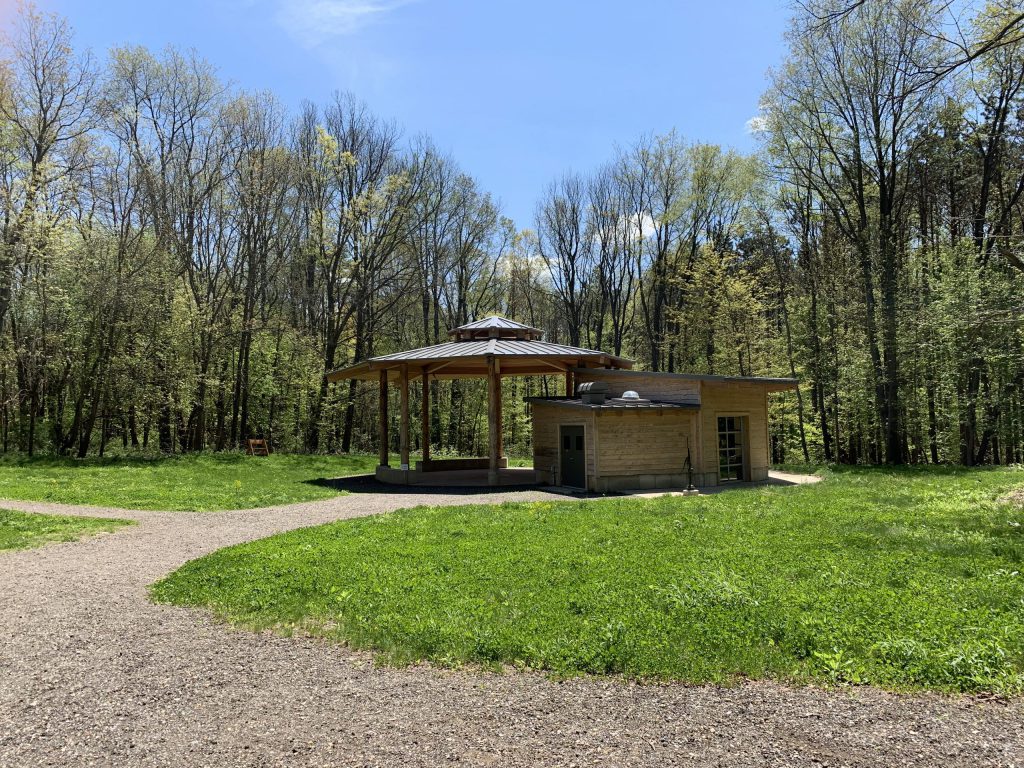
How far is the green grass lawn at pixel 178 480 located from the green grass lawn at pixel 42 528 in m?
1.84

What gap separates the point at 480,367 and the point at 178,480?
919cm

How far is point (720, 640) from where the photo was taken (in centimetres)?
449

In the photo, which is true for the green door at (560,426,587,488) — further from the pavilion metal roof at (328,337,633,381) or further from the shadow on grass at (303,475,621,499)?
the pavilion metal roof at (328,337,633,381)

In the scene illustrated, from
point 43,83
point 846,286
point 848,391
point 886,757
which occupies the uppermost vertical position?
point 43,83

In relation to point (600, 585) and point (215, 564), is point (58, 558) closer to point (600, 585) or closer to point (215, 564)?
point (215, 564)

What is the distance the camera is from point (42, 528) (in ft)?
31.7

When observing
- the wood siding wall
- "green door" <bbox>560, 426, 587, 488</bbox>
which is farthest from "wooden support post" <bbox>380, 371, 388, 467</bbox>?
the wood siding wall

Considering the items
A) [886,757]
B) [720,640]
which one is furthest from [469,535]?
[886,757]

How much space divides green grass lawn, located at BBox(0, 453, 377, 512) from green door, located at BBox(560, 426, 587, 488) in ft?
20.0

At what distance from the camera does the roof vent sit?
15.6m

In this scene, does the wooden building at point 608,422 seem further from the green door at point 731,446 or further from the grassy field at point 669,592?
the grassy field at point 669,592

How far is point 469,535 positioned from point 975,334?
15.0 m

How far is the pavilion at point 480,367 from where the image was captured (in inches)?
666

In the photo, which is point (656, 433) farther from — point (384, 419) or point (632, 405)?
point (384, 419)
